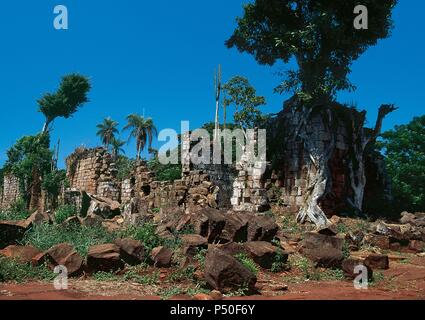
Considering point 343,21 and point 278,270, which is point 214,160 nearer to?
point 343,21

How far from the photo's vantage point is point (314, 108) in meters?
18.1

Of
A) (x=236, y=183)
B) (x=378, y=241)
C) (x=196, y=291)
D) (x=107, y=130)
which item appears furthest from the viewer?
(x=107, y=130)

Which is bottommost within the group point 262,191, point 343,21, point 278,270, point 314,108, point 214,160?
point 278,270

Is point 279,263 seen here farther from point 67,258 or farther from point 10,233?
point 10,233

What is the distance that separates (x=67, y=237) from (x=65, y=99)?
25.8m

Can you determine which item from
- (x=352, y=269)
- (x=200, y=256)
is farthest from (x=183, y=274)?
(x=352, y=269)

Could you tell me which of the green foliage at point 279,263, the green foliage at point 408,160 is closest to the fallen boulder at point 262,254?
the green foliage at point 279,263

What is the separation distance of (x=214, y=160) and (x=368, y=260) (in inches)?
472

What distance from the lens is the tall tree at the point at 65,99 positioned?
31.7m

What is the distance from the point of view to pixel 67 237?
865cm

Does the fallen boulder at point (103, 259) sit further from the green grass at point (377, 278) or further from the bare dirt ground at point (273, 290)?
the green grass at point (377, 278)

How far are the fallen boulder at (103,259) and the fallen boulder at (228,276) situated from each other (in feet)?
5.98

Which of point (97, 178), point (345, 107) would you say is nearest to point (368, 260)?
point (345, 107)

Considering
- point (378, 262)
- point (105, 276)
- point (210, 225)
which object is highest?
point (210, 225)
